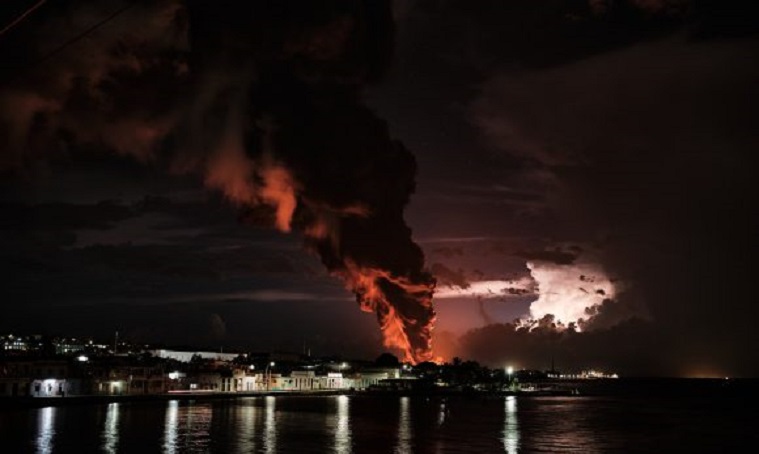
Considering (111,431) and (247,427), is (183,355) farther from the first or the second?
(111,431)

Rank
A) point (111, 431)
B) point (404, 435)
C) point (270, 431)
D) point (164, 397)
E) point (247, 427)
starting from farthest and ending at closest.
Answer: point (164, 397) < point (247, 427) < point (404, 435) < point (270, 431) < point (111, 431)

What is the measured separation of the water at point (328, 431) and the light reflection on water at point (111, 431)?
0.21 feet

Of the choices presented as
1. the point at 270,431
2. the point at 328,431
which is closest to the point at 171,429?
the point at 270,431

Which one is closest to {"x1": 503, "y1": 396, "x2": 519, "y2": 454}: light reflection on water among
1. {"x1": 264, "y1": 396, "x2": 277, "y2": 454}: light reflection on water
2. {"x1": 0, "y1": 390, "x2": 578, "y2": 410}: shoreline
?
{"x1": 264, "y1": 396, "x2": 277, "y2": 454}: light reflection on water

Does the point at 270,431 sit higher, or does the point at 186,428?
the point at 186,428

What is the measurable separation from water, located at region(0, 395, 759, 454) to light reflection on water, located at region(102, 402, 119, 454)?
0.21ft

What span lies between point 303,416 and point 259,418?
5.94 meters

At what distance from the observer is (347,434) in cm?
5797

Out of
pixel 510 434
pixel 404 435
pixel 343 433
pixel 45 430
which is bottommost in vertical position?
pixel 510 434

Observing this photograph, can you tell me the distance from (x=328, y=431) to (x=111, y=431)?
16.3 metres

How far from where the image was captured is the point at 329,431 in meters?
59.6

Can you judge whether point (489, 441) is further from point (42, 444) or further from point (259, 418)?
point (42, 444)

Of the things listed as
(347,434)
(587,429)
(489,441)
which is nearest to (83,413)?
(347,434)

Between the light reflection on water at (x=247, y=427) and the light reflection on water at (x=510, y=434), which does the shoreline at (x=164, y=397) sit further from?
the light reflection on water at (x=510, y=434)
